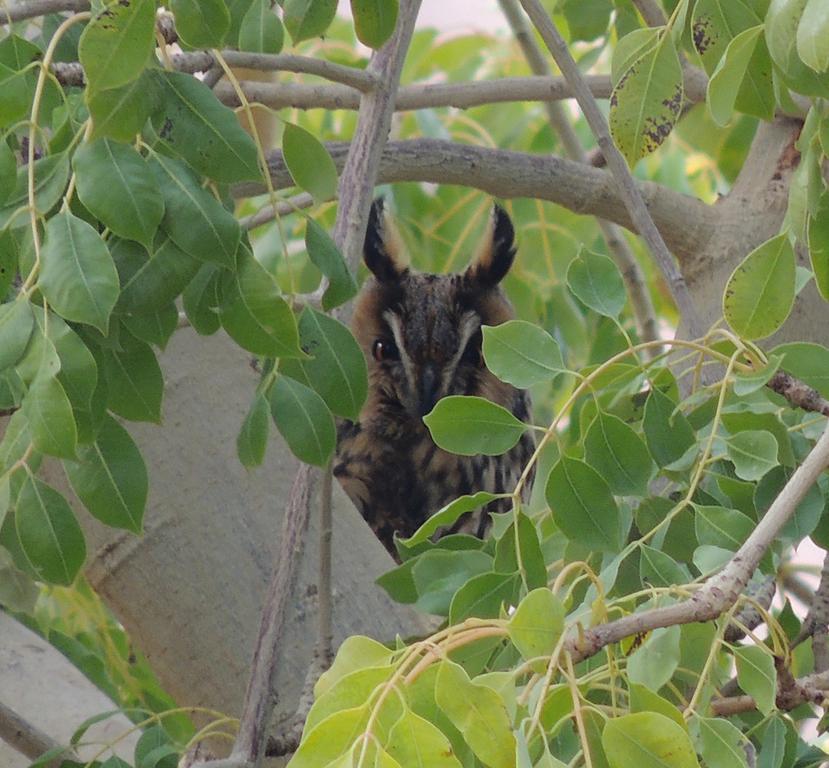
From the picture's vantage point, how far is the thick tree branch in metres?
1.47

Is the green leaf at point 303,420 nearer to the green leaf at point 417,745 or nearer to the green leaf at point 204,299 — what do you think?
the green leaf at point 204,299

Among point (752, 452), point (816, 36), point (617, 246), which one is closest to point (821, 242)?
point (752, 452)

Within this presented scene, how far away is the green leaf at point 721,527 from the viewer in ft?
2.83

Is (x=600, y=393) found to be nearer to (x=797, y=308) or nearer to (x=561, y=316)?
(x=797, y=308)

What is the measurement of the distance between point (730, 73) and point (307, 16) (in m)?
0.31

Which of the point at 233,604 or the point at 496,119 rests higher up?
the point at 496,119

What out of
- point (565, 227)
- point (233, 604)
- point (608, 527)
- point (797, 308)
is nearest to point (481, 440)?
point (608, 527)

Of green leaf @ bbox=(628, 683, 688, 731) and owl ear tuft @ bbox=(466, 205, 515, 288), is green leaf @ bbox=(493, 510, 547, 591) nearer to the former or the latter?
green leaf @ bbox=(628, 683, 688, 731)

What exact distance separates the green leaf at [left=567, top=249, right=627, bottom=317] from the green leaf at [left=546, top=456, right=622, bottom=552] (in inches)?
6.2

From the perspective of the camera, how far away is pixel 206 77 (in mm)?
986

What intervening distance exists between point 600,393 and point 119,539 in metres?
0.54

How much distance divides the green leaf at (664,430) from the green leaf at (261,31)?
37 centimetres

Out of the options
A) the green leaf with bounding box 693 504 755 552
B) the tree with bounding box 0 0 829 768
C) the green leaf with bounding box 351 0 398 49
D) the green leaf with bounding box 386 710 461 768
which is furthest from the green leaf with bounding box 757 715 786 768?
the green leaf with bounding box 351 0 398 49

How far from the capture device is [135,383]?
882 mm
